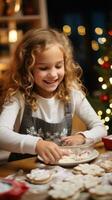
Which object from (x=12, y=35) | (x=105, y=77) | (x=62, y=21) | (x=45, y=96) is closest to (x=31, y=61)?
(x=45, y=96)

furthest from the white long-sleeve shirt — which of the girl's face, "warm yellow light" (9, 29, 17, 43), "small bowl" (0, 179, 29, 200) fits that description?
"warm yellow light" (9, 29, 17, 43)

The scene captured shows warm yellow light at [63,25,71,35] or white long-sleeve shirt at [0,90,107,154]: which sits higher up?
warm yellow light at [63,25,71,35]

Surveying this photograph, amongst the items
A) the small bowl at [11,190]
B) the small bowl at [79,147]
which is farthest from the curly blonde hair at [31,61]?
the small bowl at [11,190]

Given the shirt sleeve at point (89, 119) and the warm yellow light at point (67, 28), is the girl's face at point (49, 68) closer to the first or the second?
the shirt sleeve at point (89, 119)

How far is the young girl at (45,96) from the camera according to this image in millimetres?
1546

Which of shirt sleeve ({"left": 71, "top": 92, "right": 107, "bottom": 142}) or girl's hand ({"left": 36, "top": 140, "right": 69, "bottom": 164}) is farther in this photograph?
shirt sleeve ({"left": 71, "top": 92, "right": 107, "bottom": 142})

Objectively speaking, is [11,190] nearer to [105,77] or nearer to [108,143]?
[108,143]

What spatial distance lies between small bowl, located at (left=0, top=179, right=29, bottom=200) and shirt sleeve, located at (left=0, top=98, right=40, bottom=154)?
0.29m

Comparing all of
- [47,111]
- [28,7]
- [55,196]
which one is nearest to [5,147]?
[47,111]

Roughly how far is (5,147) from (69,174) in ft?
1.11

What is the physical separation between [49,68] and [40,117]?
266 millimetres

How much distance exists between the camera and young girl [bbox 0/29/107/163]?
60.9 inches

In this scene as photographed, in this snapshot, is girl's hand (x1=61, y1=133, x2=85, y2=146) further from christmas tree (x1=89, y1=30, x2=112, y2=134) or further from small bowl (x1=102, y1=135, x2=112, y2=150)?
christmas tree (x1=89, y1=30, x2=112, y2=134)

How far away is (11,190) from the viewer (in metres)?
0.96
